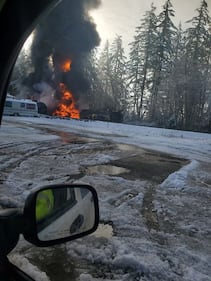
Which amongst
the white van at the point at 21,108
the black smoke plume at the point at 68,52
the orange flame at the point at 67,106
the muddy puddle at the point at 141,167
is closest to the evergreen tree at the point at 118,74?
the black smoke plume at the point at 68,52

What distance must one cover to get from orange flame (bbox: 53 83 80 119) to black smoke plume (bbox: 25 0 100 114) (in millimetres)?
652

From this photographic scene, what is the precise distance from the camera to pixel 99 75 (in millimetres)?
50625

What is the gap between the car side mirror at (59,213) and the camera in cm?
119

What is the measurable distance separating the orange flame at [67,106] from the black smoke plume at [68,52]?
65 cm

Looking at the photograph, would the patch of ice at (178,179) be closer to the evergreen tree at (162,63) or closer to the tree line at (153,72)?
the tree line at (153,72)

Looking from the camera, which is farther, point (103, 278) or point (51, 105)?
point (51, 105)

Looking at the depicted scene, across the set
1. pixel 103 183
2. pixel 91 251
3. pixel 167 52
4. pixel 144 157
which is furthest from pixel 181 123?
pixel 91 251

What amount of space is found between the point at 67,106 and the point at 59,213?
43.4 m

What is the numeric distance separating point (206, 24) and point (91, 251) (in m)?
36.6

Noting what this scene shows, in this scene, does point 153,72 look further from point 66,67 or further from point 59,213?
point 59,213

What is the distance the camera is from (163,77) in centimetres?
4122

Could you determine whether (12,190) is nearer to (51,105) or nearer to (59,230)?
(59,230)

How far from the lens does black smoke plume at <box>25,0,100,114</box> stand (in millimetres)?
43219

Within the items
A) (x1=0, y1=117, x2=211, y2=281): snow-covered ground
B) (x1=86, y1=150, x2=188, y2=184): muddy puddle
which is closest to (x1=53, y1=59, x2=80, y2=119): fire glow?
(x1=86, y1=150, x2=188, y2=184): muddy puddle
